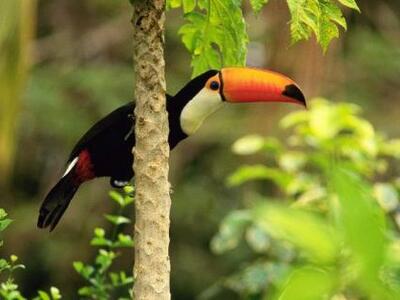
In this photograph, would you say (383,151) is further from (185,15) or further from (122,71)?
(122,71)

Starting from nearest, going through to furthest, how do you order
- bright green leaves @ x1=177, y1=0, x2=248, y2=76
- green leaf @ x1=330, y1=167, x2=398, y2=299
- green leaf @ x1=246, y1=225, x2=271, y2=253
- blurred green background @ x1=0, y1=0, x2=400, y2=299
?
green leaf @ x1=330, y1=167, x2=398, y2=299, bright green leaves @ x1=177, y1=0, x2=248, y2=76, green leaf @ x1=246, y1=225, x2=271, y2=253, blurred green background @ x1=0, y1=0, x2=400, y2=299

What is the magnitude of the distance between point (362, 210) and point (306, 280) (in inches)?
1.9

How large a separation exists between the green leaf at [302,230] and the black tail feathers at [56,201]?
4.71ft

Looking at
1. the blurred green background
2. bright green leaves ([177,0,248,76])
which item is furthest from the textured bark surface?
the blurred green background

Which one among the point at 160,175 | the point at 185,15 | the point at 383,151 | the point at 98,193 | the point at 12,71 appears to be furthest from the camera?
the point at 98,193

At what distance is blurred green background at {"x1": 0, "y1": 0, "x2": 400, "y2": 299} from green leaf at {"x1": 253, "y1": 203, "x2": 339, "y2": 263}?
6.28 meters

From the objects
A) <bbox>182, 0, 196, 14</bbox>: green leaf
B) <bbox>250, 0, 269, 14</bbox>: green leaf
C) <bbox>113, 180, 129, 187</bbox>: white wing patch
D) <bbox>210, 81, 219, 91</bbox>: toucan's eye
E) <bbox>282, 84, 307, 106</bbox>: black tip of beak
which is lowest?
<bbox>113, 180, 129, 187</bbox>: white wing patch

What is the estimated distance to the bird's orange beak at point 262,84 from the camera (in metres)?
1.80

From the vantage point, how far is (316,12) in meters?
1.48

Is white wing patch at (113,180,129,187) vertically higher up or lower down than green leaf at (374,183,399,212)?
higher up

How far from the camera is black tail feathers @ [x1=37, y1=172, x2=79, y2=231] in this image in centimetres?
196

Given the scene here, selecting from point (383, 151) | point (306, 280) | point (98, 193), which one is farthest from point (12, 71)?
point (98, 193)

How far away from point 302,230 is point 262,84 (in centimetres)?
129

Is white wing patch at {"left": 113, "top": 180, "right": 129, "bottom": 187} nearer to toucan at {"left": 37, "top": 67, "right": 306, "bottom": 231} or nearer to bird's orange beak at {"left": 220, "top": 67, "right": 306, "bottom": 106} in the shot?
toucan at {"left": 37, "top": 67, "right": 306, "bottom": 231}
